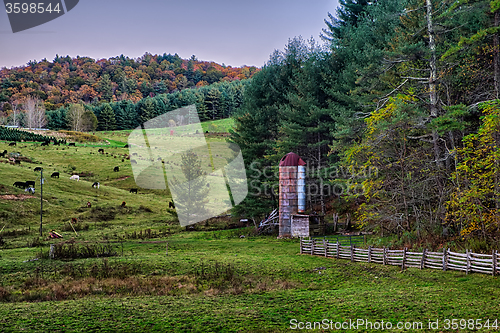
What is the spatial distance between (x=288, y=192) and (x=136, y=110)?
4170 inches

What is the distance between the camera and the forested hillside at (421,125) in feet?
59.7

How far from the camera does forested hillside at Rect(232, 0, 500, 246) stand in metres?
18.2

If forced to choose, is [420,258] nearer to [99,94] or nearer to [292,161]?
[292,161]

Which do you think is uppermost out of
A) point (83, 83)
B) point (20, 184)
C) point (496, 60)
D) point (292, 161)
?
point (83, 83)

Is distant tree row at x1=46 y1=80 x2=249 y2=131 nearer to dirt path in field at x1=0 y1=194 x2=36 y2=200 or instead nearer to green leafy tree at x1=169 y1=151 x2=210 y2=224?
green leafy tree at x1=169 y1=151 x2=210 y2=224

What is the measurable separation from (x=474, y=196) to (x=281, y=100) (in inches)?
1251

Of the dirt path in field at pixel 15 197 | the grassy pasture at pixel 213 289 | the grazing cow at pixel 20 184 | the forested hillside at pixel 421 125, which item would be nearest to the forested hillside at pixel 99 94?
the grazing cow at pixel 20 184

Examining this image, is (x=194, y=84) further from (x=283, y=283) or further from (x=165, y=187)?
(x=283, y=283)

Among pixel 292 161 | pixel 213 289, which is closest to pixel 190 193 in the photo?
pixel 292 161

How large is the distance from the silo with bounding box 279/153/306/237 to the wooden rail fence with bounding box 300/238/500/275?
27.4 feet

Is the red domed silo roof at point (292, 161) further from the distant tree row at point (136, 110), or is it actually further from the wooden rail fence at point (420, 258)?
the distant tree row at point (136, 110)

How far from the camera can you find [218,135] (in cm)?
10788

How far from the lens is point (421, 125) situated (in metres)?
20.4

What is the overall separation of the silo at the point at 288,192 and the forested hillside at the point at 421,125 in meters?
3.35
